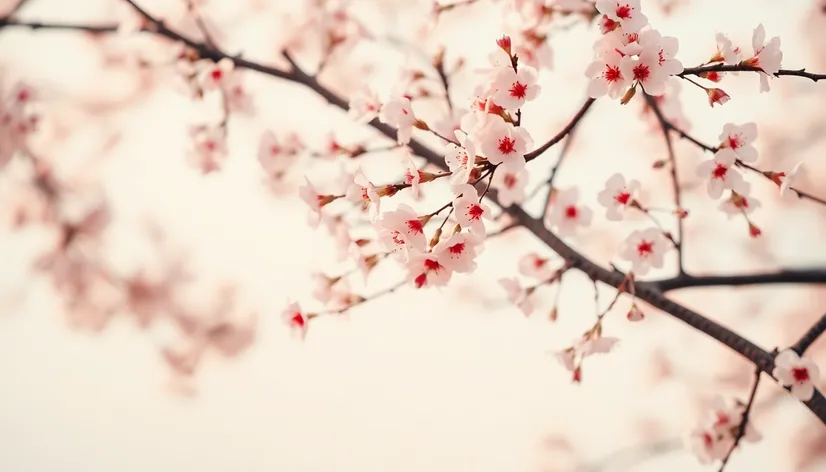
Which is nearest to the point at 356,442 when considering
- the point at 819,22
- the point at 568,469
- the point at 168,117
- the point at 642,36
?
the point at 568,469

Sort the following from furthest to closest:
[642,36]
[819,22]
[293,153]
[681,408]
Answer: [681,408], [819,22], [293,153], [642,36]

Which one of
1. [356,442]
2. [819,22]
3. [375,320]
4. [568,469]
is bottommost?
[356,442]

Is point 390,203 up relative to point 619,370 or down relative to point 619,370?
down

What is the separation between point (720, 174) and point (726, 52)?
0.50 feet

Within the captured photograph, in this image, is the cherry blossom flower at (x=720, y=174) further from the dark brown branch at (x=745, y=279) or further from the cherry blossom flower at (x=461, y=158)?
the cherry blossom flower at (x=461, y=158)

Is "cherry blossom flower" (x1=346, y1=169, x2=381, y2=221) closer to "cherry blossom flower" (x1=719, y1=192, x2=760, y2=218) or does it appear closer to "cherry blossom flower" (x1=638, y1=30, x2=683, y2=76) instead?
"cherry blossom flower" (x1=638, y1=30, x2=683, y2=76)

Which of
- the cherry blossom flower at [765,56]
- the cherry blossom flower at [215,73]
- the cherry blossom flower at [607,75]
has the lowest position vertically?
the cherry blossom flower at [215,73]

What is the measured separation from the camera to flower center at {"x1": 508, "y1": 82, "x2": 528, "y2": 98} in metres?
0.43

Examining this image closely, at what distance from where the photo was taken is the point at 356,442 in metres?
1.10

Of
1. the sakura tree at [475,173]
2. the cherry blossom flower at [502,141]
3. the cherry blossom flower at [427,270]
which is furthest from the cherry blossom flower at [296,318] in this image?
the cherry blossom flower at [502,141]

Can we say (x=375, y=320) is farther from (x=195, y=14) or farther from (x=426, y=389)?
(x=195, y=14)

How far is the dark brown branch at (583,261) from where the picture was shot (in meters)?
0.54

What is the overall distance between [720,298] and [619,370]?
1.17ft

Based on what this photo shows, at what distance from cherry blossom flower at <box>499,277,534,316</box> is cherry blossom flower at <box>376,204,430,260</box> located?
0.25 meters
